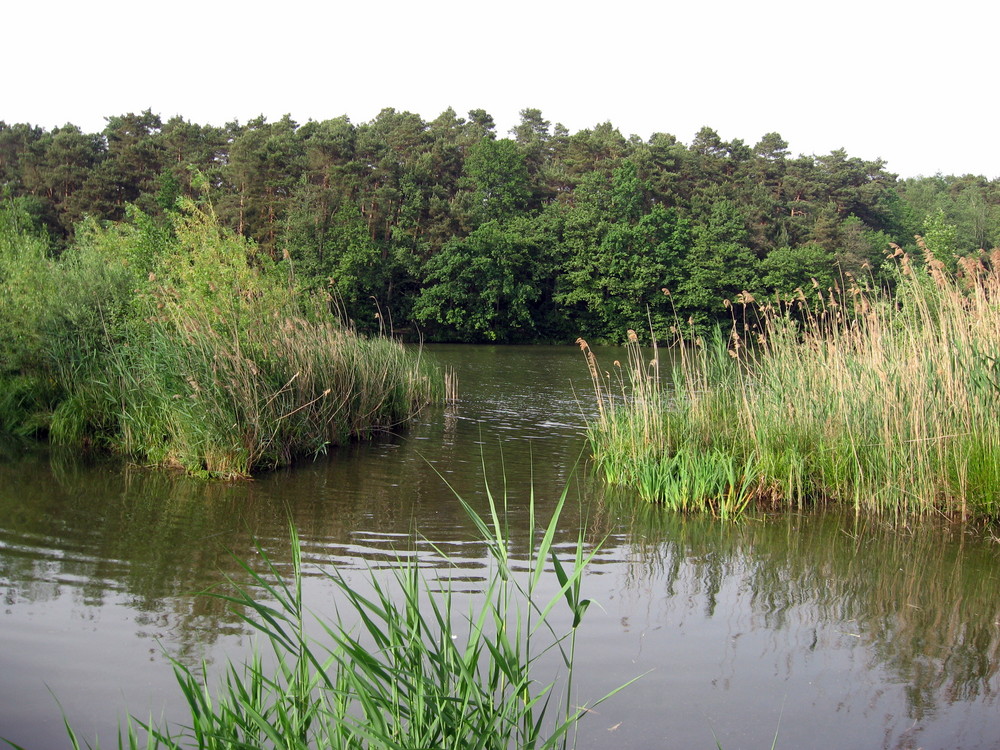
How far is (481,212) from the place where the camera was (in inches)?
1845

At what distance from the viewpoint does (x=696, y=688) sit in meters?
4.50

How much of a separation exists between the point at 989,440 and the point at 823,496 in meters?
1.73

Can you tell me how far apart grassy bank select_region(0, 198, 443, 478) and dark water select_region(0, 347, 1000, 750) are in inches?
26.3

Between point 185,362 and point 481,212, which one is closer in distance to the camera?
point 185,362

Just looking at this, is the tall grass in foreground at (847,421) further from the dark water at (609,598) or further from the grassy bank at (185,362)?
the grassy bank at (185,362)

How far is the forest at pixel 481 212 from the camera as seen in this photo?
140ft

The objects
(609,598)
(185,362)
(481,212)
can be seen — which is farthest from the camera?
(481,212)

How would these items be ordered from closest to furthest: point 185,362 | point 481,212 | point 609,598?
point 609,598 → point 185,362 → point 481,212

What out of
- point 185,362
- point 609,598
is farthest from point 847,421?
point 185,362

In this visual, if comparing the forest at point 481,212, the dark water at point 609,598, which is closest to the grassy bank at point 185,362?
the dark water at point 609,598

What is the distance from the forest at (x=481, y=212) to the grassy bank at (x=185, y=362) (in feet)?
85.8

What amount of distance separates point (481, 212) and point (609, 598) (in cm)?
4228

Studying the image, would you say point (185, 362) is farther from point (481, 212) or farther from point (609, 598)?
point (481, 212)

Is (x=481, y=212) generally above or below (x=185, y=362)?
above
